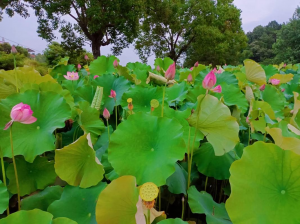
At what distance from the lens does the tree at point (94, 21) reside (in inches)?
324

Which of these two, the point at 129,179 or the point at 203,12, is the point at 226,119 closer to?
the point at 129,179

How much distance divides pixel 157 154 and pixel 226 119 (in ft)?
0.52

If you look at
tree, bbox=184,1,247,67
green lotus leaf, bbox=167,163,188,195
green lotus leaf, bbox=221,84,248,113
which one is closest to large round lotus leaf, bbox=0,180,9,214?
green lotus leaf, bbox=167,163,188,195

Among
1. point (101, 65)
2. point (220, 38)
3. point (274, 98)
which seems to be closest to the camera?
point (274, 98)

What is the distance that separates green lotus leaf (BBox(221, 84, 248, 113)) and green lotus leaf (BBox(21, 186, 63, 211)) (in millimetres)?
583

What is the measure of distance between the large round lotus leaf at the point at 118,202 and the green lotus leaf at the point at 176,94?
0.46 metres

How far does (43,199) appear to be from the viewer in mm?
431

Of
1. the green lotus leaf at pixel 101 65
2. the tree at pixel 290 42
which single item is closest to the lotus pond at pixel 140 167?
the green lotus leaf at pixel 101 65

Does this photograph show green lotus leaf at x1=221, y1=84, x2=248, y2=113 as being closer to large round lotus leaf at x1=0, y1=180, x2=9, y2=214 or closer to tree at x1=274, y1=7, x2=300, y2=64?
large round lotus leaf at x1=0, y1=180, x2=9, y2=214

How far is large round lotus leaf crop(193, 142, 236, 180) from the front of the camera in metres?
0.49

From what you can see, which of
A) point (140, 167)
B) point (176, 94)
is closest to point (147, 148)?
point (140, 167)

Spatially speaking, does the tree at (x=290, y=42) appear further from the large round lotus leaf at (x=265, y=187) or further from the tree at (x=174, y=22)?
the large round lotus leaf at (x=265, y=187)

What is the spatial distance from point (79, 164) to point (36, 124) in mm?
151

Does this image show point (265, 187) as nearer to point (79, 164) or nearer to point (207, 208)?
point (207, 208)
